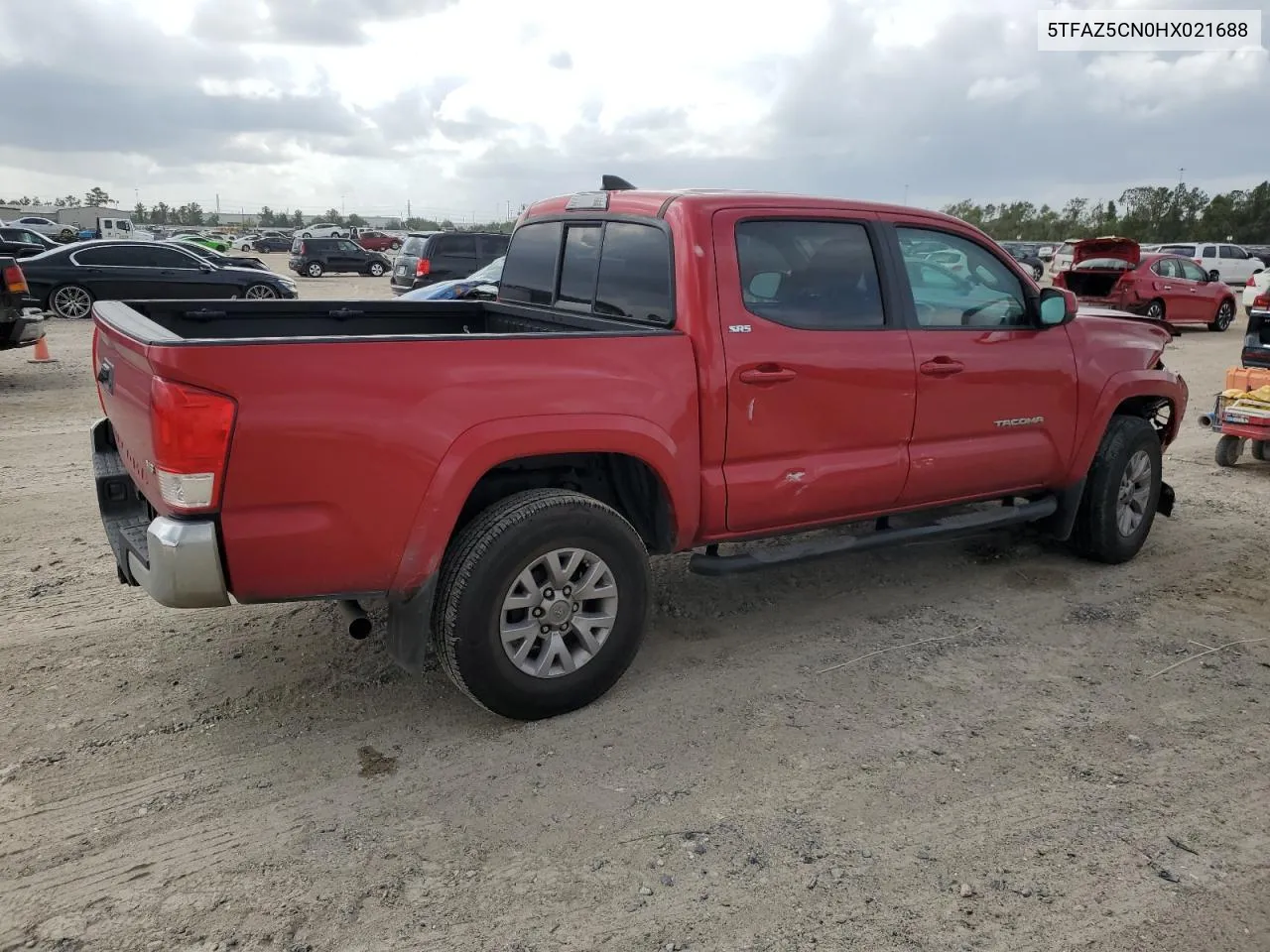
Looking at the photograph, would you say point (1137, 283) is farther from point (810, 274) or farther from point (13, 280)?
point (13, 280)

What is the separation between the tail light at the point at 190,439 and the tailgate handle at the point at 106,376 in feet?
2.67

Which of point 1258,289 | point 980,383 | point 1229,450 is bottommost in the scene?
point 1229,450

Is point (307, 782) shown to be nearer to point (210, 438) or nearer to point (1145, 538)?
point (210, 438)

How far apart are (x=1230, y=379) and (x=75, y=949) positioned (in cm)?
849

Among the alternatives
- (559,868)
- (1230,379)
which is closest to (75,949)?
(559,868)

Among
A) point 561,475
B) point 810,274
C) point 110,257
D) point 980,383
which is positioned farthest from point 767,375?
point 110,257

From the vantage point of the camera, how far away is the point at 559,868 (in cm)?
284

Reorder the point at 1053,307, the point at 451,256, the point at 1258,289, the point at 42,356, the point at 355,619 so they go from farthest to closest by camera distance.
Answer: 1. the point at 451,256
2. the point at 42,356
3. the point at 1258,289
4. the point at 1053,307
5. the point at 355,619

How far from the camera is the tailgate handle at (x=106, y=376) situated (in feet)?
11.6

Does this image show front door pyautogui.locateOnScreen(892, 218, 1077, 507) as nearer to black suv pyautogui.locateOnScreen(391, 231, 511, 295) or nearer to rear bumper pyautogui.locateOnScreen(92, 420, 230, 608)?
rear bumper pyautogui.locateOnScreen(92, 420, 230, 608)

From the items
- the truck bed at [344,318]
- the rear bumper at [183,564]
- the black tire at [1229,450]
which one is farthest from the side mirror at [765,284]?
the black tire at [1229,450]

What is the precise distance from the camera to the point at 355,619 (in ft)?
11.0

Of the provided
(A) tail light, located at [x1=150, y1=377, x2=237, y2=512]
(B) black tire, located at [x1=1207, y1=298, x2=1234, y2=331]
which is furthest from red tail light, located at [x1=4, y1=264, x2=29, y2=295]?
(B) black tire, located at [x1=1207, y1=298, x2=1234, y2=331]

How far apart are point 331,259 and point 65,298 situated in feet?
66.3
